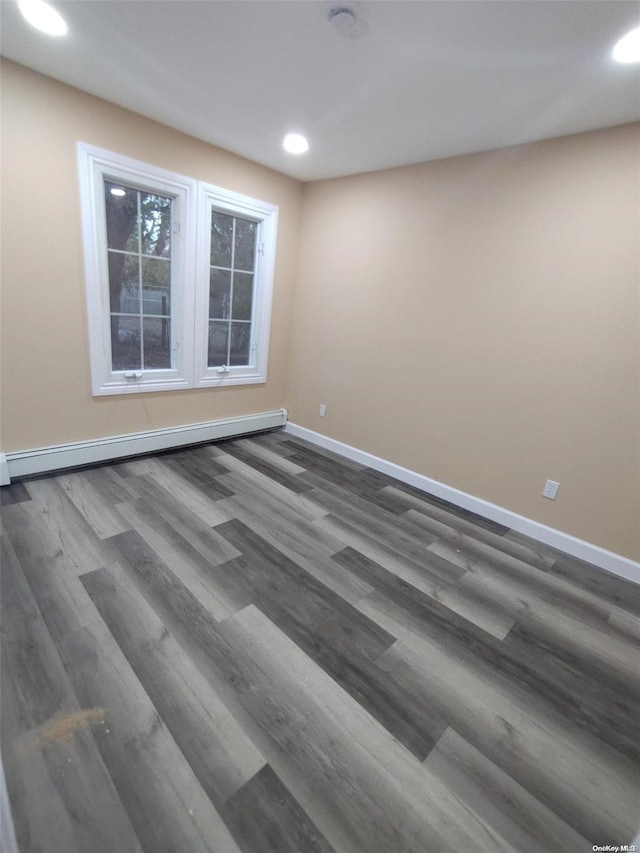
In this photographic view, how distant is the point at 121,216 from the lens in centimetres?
267

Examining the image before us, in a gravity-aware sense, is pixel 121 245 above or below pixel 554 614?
above

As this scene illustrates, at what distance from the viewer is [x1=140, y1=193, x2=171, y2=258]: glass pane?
278cm

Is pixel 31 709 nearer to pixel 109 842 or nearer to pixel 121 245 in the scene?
pixel 109 842

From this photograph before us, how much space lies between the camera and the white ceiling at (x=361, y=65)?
143 centimetres

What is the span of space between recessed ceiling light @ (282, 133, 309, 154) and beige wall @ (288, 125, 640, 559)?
2.03 ft

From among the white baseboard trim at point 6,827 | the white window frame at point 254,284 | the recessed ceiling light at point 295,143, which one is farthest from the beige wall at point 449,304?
the white baseboard trim at point 6,827

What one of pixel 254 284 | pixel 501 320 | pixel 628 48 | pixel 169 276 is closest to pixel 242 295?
pixel 254 284

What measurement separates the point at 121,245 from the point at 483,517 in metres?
3.33

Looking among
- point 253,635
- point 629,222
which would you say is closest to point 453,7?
point 629,222

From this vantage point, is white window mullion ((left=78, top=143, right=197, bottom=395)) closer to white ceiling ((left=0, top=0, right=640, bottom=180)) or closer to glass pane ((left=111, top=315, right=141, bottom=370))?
glass pane ((left=111, top=315, right=141, bottom=370))

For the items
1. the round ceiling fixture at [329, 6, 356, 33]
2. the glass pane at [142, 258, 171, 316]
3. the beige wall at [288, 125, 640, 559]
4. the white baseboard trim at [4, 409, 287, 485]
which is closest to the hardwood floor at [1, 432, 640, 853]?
the white baseboard trim at [4, 409, 287, 485]

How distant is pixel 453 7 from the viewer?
53.7 inches

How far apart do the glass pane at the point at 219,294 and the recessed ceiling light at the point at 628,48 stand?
2774 mm

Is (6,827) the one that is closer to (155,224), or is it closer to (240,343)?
(155,224)
